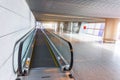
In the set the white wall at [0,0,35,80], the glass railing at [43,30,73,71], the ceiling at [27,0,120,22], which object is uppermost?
the ceiling at [27,0,120,22]

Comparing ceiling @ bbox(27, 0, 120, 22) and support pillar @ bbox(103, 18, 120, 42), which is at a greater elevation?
ceiling @ bbox(27, 0, 120, 22)

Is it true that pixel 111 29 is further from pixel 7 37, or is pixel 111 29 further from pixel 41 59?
pixel 7 37

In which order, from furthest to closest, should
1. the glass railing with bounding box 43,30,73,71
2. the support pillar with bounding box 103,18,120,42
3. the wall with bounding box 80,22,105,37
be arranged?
1. the wall with bounding box 80,22,105,37
2. the support pillar with bounding box 103,18,120,42
3. the glass railing with bounding box 43,30,73,71

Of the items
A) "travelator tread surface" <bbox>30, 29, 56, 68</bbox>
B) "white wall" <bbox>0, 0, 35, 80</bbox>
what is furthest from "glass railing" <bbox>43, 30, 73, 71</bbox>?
"white wall" <bbox>0, 0, 35, 80</bbox>

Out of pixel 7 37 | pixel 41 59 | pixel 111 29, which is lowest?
pixel 41 59

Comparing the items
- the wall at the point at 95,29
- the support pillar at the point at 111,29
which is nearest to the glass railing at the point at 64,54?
the support pillar at the point at 111,29

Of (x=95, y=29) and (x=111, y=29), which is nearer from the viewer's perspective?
(x=111, y=29)

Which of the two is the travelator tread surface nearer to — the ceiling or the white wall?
the white wall

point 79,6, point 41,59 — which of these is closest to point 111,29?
point 79,6

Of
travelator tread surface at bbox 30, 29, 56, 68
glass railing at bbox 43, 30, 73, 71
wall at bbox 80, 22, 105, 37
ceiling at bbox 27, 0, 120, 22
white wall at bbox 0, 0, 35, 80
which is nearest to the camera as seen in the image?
white wall at bbox 0, 0, 35, 80

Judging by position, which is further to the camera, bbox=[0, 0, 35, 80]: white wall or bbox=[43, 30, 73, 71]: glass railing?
bbox=[43, 30, 73, 71]: glass railing

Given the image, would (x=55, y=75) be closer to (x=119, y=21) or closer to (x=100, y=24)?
(x=119, y=21)

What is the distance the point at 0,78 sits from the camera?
179 centimetres

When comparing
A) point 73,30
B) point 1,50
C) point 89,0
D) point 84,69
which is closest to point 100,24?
point 73,30
